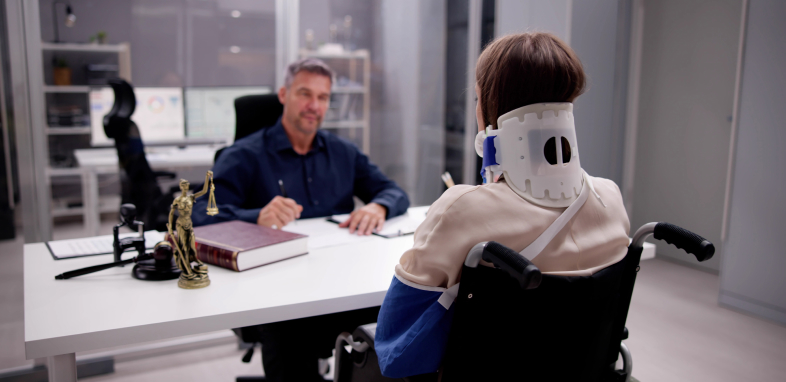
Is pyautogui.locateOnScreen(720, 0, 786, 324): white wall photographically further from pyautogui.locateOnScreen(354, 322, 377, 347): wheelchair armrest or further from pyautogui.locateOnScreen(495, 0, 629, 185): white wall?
pyautogui.locateOnScreen(354, 322, 377, 347): wheelchair armrest

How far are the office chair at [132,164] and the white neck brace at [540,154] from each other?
2.33 metres

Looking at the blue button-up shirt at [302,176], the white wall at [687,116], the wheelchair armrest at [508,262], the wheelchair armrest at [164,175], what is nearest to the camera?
the wheelchair armrest at [508,262]

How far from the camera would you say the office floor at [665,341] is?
2281 mm

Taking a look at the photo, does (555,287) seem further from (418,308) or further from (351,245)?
(351,245)

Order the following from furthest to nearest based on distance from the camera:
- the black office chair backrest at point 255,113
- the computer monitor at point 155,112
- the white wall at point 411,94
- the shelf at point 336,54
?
the white wall at point 411,94, the shelf at point 336,54, the computer monitor at point 155,112, the black office chair backrest at point 255,113

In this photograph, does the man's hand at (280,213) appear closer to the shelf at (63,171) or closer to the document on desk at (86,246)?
the document on desk at (86,246)

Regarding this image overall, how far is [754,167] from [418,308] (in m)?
2.42

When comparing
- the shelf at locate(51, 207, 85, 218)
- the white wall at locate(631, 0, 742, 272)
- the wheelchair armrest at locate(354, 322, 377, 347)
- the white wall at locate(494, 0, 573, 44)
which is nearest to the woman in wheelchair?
the wheelchair armrest at locate(354, 322, 377, 347)

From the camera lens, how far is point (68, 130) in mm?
3178

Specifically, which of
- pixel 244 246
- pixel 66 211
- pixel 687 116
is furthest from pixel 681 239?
pixel 66 211

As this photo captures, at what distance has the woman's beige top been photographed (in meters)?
0.90

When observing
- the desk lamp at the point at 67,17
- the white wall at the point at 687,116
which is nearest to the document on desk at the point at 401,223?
the white wall at the point at 687,116

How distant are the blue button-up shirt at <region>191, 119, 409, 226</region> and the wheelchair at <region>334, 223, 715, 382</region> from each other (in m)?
1.19

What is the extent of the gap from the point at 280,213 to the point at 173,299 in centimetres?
63
